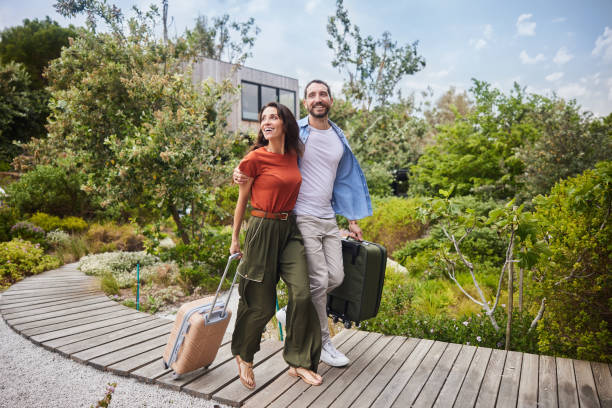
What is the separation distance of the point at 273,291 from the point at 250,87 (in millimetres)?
19400

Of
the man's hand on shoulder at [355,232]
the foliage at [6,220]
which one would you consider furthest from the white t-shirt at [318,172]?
the foliage at [6,220]

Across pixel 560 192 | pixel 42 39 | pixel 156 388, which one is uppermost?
pixel 42 39

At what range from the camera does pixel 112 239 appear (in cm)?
805

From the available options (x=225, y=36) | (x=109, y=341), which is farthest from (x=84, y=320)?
(x=225, y=36)

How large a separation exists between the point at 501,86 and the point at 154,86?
A: 9.59 meters

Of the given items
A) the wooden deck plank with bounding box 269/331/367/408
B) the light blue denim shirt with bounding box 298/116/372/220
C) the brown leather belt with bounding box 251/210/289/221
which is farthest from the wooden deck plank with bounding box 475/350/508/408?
the brown leather belt with bounding box 251/210/289/221

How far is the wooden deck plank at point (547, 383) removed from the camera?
2273 mm

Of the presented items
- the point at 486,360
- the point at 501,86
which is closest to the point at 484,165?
the point at 501,86

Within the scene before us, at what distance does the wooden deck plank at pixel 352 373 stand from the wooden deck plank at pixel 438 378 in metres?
0.40

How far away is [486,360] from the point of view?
2.85 m

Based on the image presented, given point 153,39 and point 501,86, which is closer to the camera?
point 153,39

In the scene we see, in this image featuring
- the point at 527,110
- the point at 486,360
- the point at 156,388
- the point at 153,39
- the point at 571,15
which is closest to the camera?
the point at 156,388

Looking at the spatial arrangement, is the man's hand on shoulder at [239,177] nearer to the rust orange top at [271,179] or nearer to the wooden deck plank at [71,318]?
the rust orange top at [271,179]

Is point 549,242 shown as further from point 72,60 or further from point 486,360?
point 72,60
